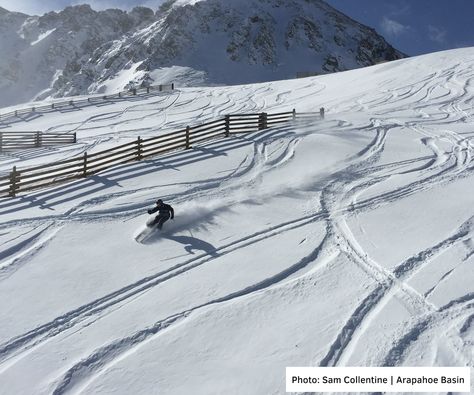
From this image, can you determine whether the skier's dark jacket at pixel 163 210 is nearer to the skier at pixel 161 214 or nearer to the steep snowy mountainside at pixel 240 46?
the skier at pixel 161 214

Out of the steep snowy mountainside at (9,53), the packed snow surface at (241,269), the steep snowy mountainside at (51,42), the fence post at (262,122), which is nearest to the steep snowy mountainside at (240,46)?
the steep snowy mountainside at (51,42)

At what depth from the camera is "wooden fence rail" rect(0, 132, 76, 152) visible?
28.7 m

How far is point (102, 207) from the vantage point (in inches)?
546

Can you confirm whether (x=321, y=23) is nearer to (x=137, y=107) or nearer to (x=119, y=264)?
(x=137, y=107)

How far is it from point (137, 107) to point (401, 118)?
25.7 m

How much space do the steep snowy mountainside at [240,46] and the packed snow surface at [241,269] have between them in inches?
2938

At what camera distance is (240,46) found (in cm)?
11200

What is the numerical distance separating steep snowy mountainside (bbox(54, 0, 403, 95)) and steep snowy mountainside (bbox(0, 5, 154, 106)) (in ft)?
78.2

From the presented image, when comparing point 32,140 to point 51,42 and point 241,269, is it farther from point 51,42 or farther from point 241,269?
point 51,42

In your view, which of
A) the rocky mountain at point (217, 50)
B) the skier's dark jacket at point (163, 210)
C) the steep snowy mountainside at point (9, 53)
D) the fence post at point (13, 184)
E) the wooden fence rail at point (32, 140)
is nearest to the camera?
the skier's dark jacket at point (163, 210)

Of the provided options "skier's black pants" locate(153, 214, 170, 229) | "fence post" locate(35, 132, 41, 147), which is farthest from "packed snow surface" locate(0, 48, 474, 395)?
"fence post" locate(35, 132, 41, 147)

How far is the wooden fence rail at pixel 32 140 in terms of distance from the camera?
2867 centimetres

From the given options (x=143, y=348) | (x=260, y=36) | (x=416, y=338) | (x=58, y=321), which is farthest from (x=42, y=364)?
(x=260, y=36)

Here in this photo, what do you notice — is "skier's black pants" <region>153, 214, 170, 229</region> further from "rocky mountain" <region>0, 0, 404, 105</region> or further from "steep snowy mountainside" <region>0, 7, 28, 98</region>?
"steep snowy mountainside" <region>0, 7, 28, 98</region>
